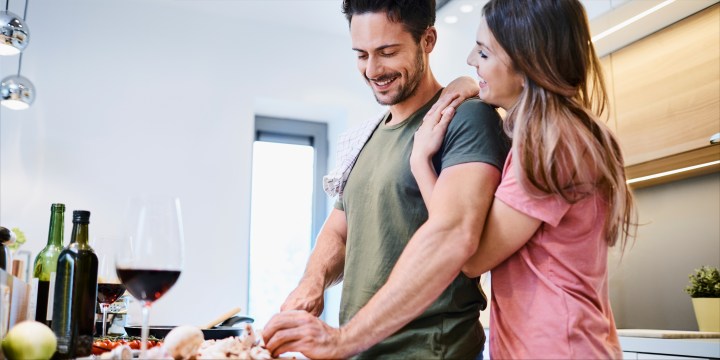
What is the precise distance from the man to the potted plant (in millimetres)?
1433

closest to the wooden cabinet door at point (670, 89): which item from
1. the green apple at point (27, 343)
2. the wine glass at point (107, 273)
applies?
the wine glass at point (107, 273)

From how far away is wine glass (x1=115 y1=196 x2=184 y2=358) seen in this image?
2.58 feet

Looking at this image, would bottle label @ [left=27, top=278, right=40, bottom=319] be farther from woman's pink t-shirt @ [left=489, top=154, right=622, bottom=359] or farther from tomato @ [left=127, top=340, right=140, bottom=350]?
woman's pink t-shirt @ [left=489, top=154, right=622, bottom=359]

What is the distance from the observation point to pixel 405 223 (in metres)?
1.14

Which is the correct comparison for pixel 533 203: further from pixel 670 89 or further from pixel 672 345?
pixel 670 89

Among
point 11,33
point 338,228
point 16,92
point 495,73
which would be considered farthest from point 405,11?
point 16,92

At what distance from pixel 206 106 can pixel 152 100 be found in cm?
30

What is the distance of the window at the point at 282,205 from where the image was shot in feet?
13.1

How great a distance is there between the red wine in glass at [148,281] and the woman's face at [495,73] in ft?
1.98

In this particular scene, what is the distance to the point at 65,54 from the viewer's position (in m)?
3.55

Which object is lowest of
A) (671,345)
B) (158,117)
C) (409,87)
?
(671,345)

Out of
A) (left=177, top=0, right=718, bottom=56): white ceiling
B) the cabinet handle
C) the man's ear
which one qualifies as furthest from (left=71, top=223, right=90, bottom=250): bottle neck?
(left=177, top=0, right=718, bottom=56): white ceiling

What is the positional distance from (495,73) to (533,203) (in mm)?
271

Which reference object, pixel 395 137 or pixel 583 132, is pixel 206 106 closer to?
pixel 395 137
